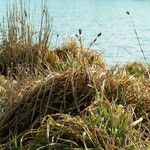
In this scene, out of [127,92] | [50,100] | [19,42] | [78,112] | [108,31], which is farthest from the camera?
[108,31]

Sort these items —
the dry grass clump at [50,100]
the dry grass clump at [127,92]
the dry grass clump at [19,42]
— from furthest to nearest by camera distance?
the dry grass clump at [19,42] < the dry grass clump at [127,92] < the dry grass clump at [50,100]

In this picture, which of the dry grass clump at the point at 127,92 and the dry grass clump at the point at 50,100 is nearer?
the dry grass clump at the point at 50,100

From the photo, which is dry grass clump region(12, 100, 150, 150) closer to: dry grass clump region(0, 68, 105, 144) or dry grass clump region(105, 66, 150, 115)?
dry grass clump region(0, 68, 105, 144)

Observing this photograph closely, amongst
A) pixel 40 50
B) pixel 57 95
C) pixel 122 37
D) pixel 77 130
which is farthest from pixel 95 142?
pixel 122 37

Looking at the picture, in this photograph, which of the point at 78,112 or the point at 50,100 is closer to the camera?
the point at 78,112

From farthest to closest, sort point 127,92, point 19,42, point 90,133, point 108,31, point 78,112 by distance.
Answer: point 108,31 < point 19,42 < point 127,92 < point 78,112 < point 90,133

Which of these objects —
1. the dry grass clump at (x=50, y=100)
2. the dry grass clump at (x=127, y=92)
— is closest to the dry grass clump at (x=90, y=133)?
the dry grass clump at (x=50, y=100)

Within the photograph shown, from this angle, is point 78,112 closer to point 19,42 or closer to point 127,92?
point 127,92

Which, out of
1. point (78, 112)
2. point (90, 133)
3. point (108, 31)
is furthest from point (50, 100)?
point (108, 31)

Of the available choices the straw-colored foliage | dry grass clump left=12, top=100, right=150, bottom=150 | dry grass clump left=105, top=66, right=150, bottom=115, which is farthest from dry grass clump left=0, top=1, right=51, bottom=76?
dry grass clump left=12, top=100, right=150, bottom=150

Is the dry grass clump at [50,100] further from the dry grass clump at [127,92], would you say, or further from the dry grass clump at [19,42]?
the dry grass clump at [19,42]

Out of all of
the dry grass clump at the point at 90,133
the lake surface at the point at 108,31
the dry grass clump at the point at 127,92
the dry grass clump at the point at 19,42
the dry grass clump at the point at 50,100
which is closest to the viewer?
the dry grass clump at the point at 90,133

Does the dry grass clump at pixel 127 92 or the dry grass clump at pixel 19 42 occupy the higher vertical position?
the dry grass clump at pixel 127 92

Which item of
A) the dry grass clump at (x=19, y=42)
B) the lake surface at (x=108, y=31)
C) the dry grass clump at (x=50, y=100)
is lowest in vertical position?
the lake surface at (x=108, y=31)
